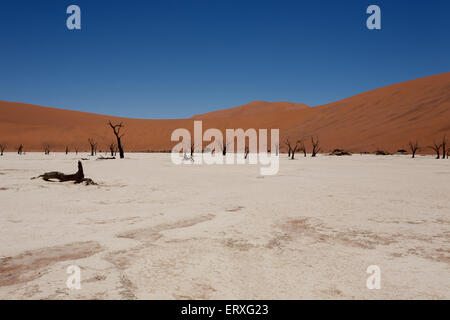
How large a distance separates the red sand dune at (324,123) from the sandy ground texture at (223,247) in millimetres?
53437

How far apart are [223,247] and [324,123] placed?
79639 millimetres

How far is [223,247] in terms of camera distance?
442 cm

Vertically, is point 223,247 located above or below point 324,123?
below

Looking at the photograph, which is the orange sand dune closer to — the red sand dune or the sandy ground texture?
the red sand dune

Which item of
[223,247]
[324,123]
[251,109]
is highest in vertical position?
[251,109]

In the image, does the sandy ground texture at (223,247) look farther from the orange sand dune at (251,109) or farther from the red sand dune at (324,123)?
the orange sand dune at (251,109)

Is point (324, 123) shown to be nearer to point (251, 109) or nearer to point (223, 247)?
point (223, 247)

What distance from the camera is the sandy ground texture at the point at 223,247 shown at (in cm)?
309

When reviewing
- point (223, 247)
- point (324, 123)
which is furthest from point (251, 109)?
point (223, 247)

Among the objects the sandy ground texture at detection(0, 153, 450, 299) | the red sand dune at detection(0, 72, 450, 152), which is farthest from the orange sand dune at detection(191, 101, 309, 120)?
the sandy ground texture at detection(0, 153, 450, 299)

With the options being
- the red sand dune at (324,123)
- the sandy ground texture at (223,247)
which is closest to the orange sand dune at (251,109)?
the red sand dune at (324,123)
